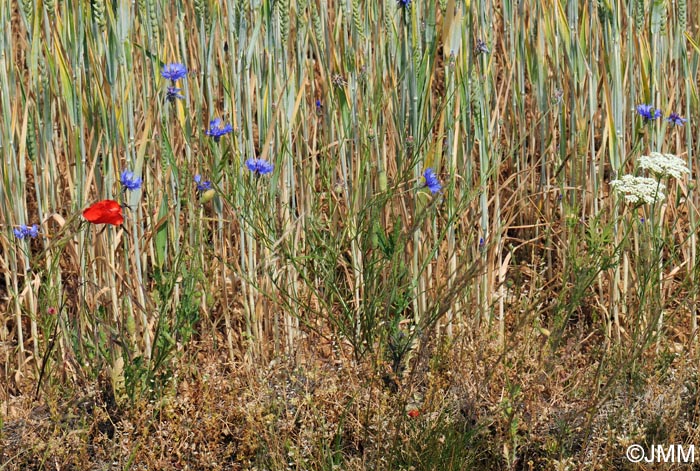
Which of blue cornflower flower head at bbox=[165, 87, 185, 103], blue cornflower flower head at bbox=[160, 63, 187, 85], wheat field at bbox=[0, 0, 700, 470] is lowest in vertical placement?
wheat field at bbox=[0, 0, 700, 470]

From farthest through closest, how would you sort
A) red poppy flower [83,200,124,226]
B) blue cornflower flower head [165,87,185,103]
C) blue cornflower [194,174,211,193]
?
blue cornflower [194,174,211,193], blue cornflower flower head [165,87,185,103], red poppy flower [83,200,124,226]

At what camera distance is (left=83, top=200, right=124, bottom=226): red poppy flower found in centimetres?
181

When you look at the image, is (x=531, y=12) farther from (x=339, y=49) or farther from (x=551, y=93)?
(x=339, y=49)

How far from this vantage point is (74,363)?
2.10 meters

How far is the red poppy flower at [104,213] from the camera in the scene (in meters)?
1.81

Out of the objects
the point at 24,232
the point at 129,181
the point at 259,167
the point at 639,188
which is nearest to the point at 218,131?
the point at 259,167

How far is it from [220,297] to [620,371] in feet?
3.53

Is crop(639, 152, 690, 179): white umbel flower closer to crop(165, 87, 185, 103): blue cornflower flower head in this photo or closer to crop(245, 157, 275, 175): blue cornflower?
crop(245, 157, 275, 175): blue cornflower

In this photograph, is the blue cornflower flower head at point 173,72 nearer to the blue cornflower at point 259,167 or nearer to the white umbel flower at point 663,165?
the blue cornflower at point 259,167

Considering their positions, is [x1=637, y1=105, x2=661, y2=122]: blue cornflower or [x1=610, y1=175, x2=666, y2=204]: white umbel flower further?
[x1=637, y1=105, x2=661, y2=122]: blue cornflower

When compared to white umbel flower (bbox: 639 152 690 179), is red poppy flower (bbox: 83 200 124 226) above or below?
below

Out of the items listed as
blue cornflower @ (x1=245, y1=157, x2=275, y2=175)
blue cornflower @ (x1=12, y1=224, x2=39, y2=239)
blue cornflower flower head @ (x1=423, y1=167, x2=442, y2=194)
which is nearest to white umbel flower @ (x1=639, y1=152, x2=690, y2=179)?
blue cornflower flower head @ (x1=423, y1=167, x2=442, y2=194)

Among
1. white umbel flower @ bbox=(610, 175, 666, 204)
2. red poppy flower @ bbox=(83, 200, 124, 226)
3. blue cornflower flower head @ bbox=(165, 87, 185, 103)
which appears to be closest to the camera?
red poppy flower @ bbox=(83, 200, 124, 226)

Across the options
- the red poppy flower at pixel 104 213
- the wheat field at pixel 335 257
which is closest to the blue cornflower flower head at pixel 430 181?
the wheat field at pixel 335 257
